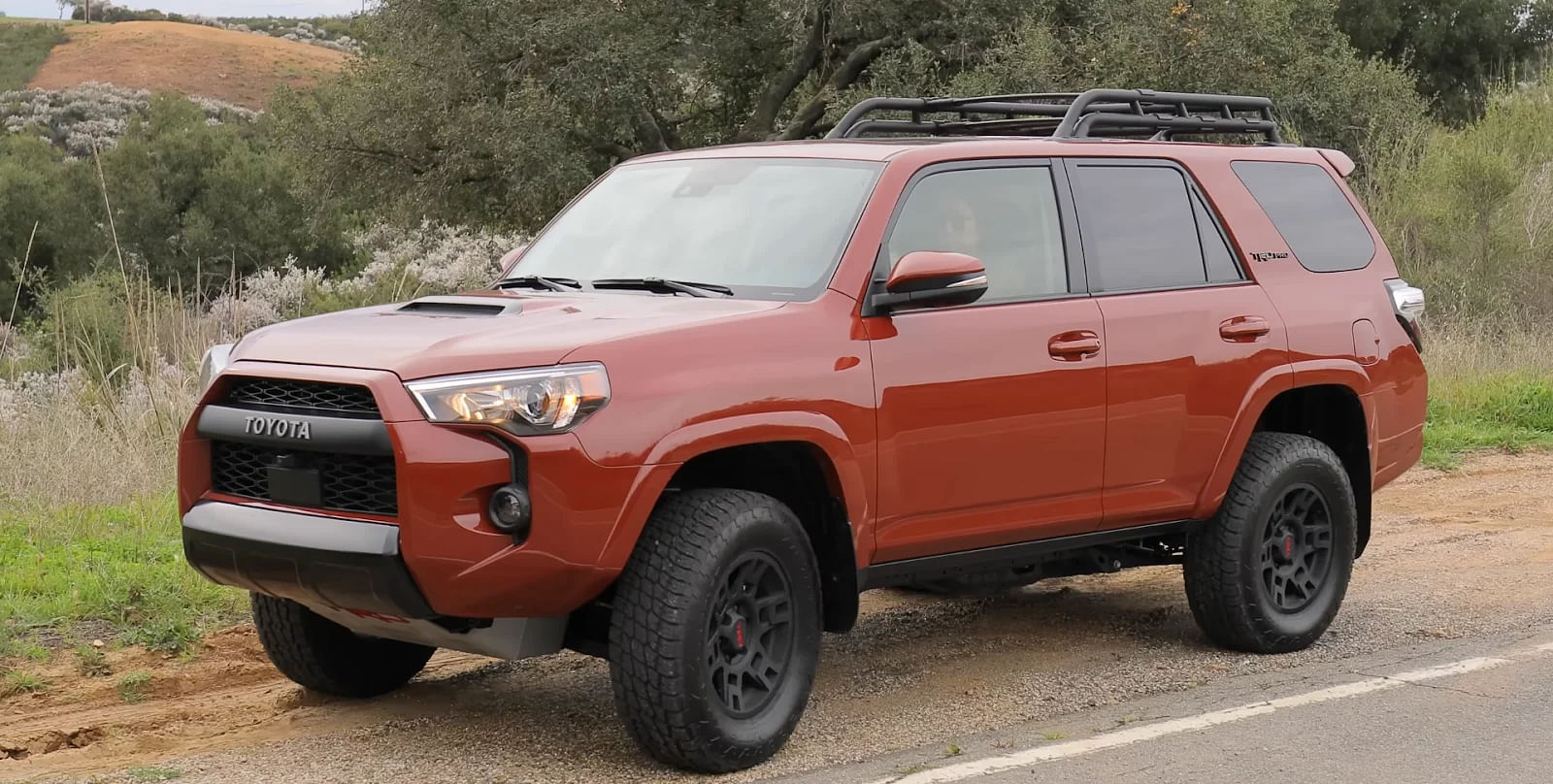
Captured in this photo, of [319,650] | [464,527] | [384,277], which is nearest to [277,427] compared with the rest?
[464,527]

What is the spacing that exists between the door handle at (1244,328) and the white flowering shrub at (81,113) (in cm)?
4033

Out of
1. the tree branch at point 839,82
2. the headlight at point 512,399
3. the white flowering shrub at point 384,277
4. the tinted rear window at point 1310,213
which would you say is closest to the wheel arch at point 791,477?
the headlight at point 512,399

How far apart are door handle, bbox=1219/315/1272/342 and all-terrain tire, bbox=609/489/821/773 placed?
2082 mm

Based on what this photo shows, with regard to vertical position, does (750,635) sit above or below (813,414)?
below

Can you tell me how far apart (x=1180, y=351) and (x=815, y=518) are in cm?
166

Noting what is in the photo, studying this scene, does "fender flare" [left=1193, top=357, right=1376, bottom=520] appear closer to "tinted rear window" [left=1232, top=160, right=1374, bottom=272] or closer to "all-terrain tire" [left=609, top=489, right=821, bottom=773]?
"tinted rear window" [left=1232, top=160, right=1374, bottom=272]

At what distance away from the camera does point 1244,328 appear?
6410mm

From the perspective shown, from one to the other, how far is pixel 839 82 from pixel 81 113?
35.0 metres

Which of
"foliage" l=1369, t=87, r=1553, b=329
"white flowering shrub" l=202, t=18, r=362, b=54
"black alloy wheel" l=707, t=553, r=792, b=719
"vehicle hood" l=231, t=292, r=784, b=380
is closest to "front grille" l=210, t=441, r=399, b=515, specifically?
"vehicle hood" l=231, t=292, r=784, b=380

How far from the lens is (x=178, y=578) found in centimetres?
717

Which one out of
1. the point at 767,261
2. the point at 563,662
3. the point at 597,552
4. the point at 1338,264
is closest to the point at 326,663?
the point at 563,662

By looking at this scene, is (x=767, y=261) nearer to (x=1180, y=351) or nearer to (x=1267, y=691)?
(x=1180, y=351)

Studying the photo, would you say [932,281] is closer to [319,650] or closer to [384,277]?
[319,650]

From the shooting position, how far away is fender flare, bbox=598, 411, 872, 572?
15.4 feet
